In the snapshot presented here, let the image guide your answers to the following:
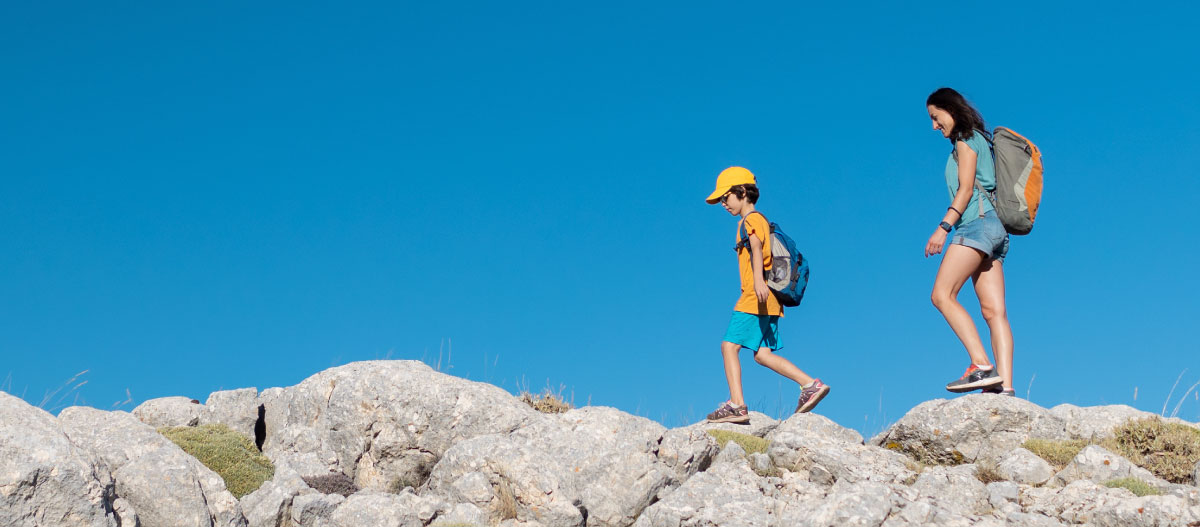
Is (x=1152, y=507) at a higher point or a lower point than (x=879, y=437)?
lower

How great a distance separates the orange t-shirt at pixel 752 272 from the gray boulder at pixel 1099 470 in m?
4.21

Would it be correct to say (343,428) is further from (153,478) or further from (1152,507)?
(1152,507)

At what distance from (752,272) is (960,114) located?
10.3 feet

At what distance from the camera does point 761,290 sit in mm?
12695

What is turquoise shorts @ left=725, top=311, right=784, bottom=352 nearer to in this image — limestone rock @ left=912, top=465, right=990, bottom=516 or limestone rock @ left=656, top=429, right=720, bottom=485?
limestone rock @ left=656, top=429, right=720, bottom=485

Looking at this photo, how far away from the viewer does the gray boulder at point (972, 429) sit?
36.2 ft

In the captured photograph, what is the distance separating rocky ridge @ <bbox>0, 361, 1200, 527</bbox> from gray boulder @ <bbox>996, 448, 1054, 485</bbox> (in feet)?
0.06

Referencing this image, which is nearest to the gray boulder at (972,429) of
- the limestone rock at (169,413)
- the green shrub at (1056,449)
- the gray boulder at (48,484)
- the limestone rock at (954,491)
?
the green shrub at (1056,449)

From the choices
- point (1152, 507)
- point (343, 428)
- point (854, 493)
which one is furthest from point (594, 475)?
point (1152, 507)

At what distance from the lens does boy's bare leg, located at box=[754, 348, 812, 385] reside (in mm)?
13148

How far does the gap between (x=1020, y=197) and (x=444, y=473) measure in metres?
7.10

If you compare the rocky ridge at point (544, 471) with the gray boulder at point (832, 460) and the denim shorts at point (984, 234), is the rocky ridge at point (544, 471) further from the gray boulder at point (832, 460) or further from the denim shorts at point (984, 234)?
the denim shorts at point (984, 234)

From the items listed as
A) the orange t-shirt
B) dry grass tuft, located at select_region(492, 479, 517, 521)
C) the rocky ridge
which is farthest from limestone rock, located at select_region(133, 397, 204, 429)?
the orange t-shirt

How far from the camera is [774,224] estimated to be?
44.1 ft
